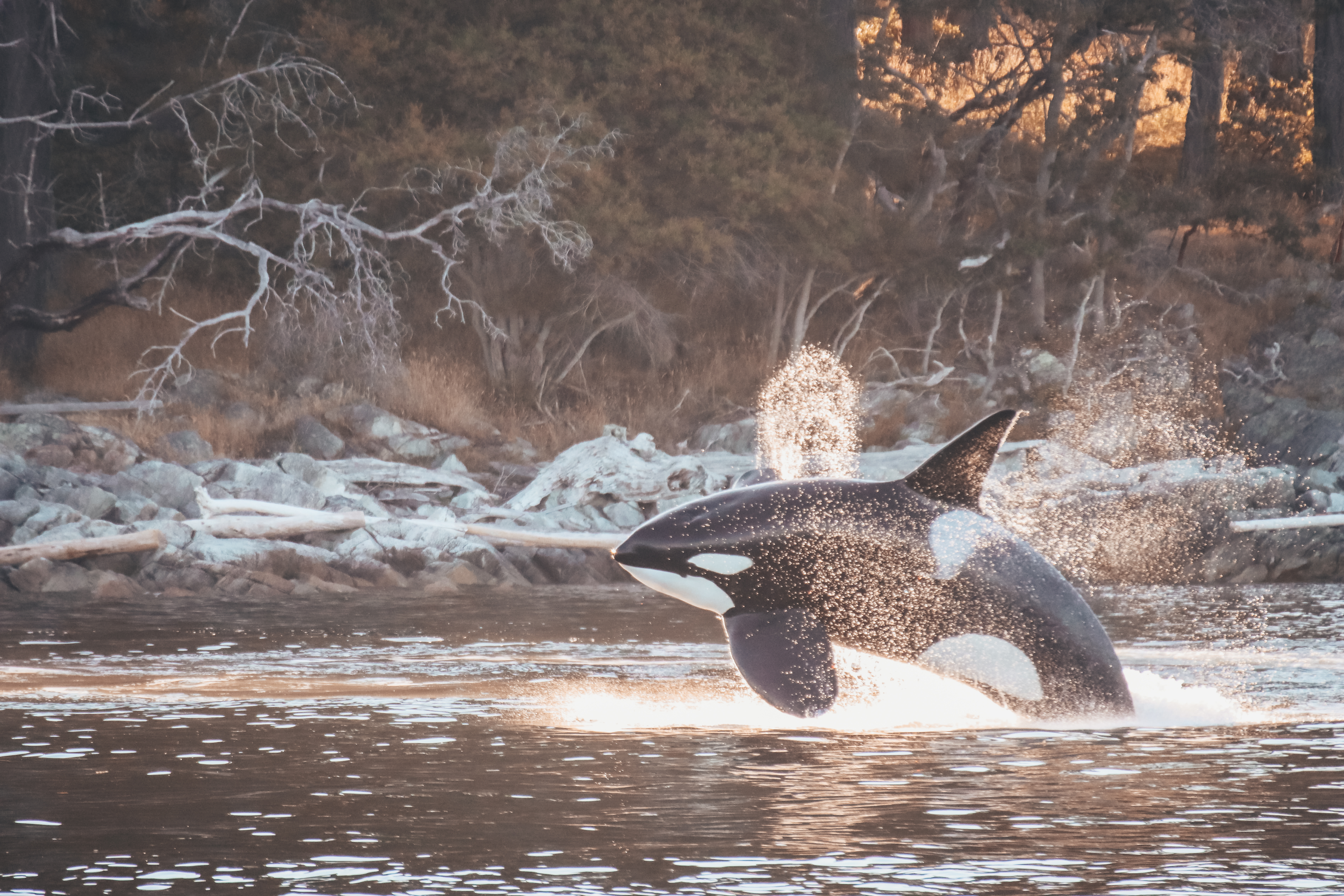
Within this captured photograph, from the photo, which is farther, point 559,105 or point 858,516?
point 559,105

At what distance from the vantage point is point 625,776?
8906 mm

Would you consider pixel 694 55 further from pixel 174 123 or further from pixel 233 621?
pixel 233 621

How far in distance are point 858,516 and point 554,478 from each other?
603 inches

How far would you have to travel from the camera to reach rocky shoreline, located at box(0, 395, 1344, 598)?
69.0 ft

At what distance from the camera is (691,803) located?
26.7 ft

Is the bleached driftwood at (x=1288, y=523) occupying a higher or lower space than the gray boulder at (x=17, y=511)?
higher

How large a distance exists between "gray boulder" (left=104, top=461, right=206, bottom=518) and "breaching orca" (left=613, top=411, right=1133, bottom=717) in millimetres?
14268

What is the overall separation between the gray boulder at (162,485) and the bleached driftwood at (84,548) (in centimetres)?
222

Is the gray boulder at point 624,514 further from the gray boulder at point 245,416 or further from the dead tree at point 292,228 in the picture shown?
the gray boulder at point 245,416

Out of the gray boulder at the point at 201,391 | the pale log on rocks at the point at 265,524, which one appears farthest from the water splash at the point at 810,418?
the gray boulder at the point at 201,391

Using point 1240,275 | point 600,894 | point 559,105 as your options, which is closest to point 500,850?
point 600,894

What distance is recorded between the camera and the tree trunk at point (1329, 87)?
3547 centimetres

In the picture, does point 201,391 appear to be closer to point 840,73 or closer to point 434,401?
point 434,401

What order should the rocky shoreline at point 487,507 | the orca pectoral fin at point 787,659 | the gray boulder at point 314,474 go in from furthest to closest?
the gray boulder at point 314,474 < the rocky shoreline at point 487,507 < the orca pectoral fin at point 787,659
